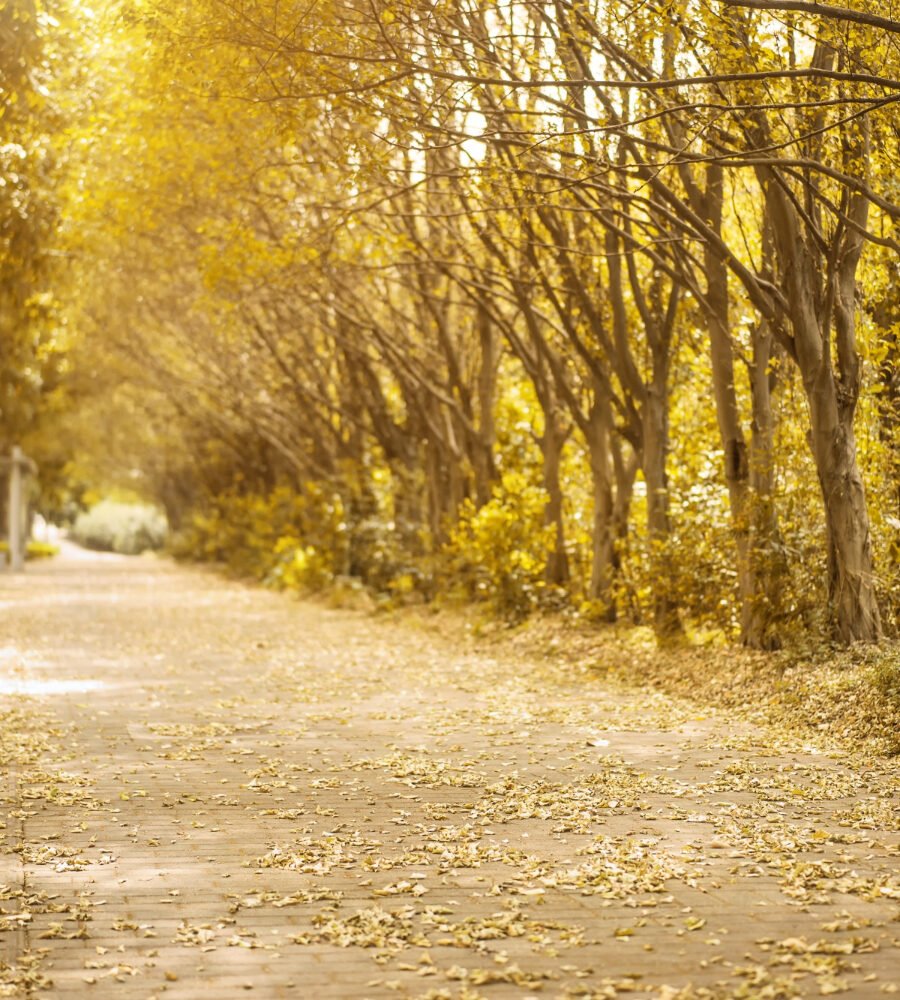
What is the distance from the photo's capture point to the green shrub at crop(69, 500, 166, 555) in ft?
306

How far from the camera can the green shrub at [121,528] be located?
93312mm

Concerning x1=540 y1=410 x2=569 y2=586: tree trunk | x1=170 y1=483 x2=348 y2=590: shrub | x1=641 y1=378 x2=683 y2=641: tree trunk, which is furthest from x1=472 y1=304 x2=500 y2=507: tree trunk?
x1=170 y1=483 x2=348 y2=590: shrub

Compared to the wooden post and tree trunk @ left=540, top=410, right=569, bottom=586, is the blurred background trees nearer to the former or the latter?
tree trunk @ left=540, top=410, right=569, bottom=586

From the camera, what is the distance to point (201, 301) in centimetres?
2277

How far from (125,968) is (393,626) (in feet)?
57.7

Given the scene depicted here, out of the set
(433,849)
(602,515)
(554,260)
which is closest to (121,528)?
(602,515)

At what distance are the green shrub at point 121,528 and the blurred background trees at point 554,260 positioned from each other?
209 feet

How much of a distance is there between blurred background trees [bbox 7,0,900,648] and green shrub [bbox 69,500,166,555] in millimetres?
63601

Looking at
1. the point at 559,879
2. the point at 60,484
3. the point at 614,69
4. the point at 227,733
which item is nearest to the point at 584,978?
the point at 559,879

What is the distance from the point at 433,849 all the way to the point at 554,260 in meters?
10.7

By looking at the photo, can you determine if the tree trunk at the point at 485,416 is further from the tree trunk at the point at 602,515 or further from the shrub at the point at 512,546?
the tree trunk at the point at 602,515

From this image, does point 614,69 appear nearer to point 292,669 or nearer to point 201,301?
point 292,669

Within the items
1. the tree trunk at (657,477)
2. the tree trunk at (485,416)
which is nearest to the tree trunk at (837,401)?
the tree trunk at (657,477)

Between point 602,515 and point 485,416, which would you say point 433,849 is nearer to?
point 602,515
